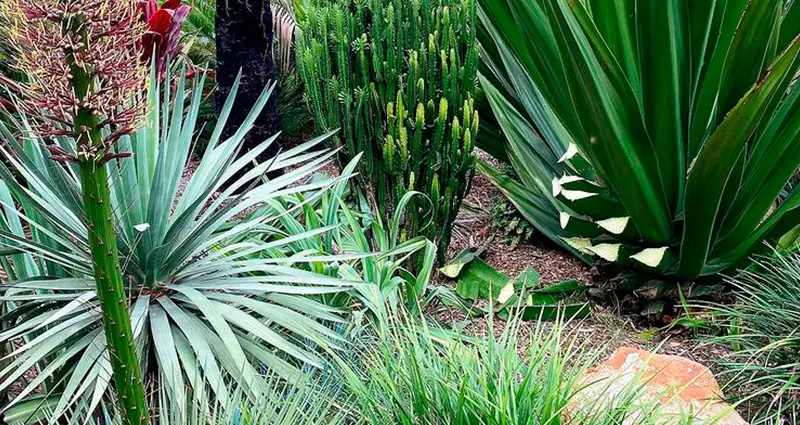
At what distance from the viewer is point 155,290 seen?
2539 mm

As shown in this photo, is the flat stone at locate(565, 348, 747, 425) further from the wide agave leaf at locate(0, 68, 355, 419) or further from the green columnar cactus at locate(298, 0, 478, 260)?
the green columnar cactus at locate(298, 0, 478, 260)

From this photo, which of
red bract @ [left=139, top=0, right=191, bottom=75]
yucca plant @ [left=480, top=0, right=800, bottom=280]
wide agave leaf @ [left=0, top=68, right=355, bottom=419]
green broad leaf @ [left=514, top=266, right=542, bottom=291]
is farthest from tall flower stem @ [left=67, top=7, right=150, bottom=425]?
green broad leaf @ [left=514, top=266, right=542, bottom=291]

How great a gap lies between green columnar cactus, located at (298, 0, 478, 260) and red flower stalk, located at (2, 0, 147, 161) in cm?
223

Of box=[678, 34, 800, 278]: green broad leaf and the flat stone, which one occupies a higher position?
box=[678, 34, 800, 278]: green broad leaf

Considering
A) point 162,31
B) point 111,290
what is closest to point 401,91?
point 162,31

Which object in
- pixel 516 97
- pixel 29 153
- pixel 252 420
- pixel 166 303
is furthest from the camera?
pixel 516 97

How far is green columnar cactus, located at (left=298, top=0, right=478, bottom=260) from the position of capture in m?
3.62

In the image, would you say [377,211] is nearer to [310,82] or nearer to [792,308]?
[310,82]

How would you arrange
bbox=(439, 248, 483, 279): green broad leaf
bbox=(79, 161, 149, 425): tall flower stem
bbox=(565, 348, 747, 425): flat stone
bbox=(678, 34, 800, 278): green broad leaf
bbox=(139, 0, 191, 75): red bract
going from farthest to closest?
bbox=(439, 248, 483, 279): green broad leaf < bbox=(139, 0, 191, 75): red bract < bbox=(678, 34, 800, 278): green broad leaf < bbox=(565, 348, 747, 425): flat stone < bbox=(79, 161, 149, 425): tall flower stem

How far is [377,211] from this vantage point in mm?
3785

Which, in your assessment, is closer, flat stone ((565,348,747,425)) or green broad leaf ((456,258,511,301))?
flat stone ((565,348,747,425))

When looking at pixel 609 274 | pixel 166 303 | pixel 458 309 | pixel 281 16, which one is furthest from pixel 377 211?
pixel 281 16

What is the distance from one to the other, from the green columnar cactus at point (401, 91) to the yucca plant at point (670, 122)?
360mm

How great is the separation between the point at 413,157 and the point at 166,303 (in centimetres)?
160
